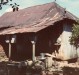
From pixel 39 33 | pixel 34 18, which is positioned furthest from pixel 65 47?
pixel 34 18

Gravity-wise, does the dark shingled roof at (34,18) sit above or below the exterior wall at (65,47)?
above

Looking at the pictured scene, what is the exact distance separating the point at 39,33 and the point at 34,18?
15.0ft

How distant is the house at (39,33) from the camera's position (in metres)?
22.7

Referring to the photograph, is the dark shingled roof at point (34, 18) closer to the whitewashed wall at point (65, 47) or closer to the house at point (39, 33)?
the house at point (39, 33)

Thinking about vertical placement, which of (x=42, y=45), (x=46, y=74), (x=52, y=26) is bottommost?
(x=46, y=74)

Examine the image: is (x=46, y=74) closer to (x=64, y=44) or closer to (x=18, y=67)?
(x=18, y=67)

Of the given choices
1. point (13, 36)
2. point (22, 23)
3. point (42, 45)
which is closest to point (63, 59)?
point (42, 45)

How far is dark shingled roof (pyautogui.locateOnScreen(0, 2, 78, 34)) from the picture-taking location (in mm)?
24261

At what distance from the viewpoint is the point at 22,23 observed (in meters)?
27.5

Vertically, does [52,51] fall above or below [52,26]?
below

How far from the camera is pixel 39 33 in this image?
2302 cm

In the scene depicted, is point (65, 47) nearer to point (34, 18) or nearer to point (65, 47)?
point (65, 47)

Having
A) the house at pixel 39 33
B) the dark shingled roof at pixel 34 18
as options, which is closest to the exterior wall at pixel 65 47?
the house at pixel 39 33

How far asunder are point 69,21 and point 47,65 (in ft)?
22.6
